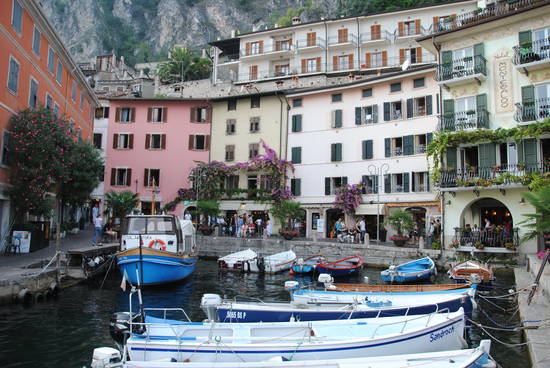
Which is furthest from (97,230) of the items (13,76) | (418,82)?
(418,82)

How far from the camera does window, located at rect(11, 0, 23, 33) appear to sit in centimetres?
2212

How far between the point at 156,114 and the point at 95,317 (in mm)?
33526

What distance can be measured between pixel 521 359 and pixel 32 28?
89.6 feet

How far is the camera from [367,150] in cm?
3656

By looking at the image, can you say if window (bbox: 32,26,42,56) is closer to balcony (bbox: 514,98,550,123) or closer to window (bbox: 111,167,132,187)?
window (bbox: 111,167,132,187)

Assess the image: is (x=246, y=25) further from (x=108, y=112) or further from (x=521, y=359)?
(x=521, y=359)

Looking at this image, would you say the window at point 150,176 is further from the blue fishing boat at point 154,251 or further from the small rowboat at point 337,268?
the small rowboat at point 337,268

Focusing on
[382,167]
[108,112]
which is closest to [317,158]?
[382,167]

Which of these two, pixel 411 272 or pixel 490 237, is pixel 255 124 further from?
pixel 411 272

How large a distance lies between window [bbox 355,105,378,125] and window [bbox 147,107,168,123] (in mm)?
19659

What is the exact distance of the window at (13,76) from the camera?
22289 mm

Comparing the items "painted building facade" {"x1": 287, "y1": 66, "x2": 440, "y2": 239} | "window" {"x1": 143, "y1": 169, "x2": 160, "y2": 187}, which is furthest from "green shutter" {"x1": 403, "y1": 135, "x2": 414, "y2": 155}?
"window" {"x1": 143, "y1": 169, "x2": 160, "y2": 187}

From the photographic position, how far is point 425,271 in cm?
2238

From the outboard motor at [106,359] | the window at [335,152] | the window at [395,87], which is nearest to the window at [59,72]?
the window at [335,152]
